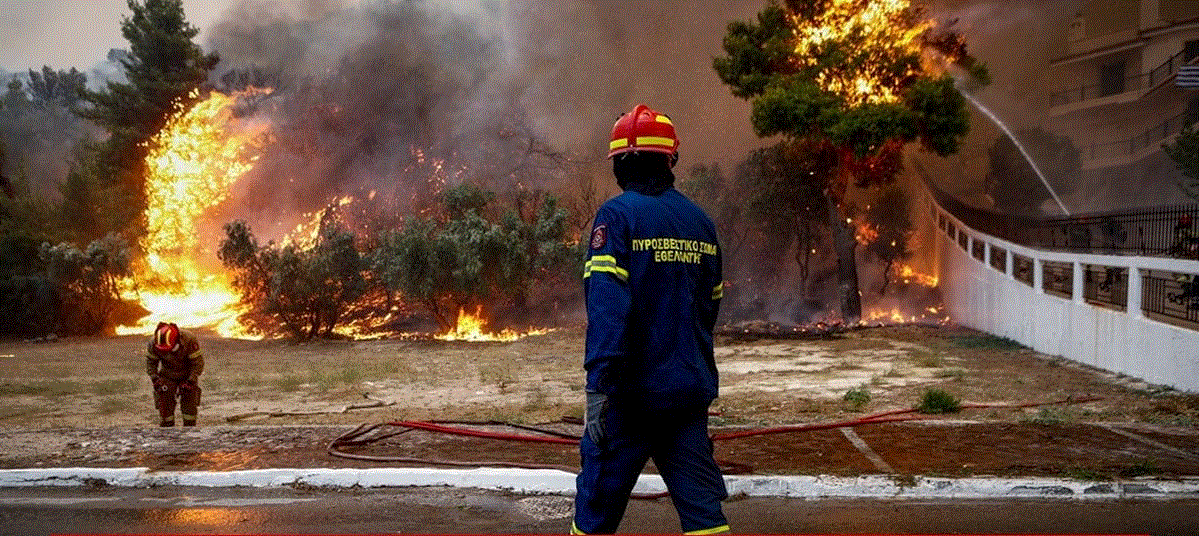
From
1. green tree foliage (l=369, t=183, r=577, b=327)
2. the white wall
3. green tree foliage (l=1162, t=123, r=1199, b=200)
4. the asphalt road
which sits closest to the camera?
the asphalt road

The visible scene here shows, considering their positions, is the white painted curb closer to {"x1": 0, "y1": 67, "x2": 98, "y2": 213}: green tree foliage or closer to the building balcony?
the building balcony

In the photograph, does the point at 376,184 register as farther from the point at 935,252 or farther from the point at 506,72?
the point at 935,252

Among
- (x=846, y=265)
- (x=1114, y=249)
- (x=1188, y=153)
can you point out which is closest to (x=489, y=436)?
(x=1114, y=249)

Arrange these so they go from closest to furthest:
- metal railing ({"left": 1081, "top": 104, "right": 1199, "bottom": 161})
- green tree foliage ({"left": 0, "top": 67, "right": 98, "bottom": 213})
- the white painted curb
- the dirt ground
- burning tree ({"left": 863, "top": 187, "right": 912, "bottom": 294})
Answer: the white painted curb < the dirt ground < burning tree ({"left": 863, "top": 187, "right": 912, "bottom": 294}) < metal railing ({"left": 1081, "top": 104, "right": 1199, "bottom": 161}) < green tree foliage ({"left": 0, "top": 67, "right": 98, "bottom": 213})

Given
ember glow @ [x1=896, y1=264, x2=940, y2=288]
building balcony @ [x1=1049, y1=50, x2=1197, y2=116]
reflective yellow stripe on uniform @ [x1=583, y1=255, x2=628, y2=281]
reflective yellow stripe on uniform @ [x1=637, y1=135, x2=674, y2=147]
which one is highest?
building balcony @ [x1=1049, y1=50, x2=1197, y2=116]

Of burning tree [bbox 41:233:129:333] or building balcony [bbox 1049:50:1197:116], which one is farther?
building balcony [bbox 1049:50:1197:116]

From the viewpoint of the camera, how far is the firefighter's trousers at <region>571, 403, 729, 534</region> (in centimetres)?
343

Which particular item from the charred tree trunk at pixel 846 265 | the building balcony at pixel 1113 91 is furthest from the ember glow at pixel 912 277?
the building balcony at pixel 1113 91

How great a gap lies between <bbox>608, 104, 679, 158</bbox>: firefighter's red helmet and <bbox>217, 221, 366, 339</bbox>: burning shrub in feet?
65.4

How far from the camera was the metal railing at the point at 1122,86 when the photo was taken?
33.2 meters

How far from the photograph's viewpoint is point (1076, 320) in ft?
47.3

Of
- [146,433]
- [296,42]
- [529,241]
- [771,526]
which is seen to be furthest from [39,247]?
[771,526]

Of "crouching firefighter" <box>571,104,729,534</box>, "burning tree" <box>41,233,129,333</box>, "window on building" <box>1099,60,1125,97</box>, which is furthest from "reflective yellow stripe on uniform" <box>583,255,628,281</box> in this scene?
"window on building" <box>1099,60,1125,97</box>

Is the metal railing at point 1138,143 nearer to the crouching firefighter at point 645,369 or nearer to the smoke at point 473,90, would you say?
the smoke at point 473,90
